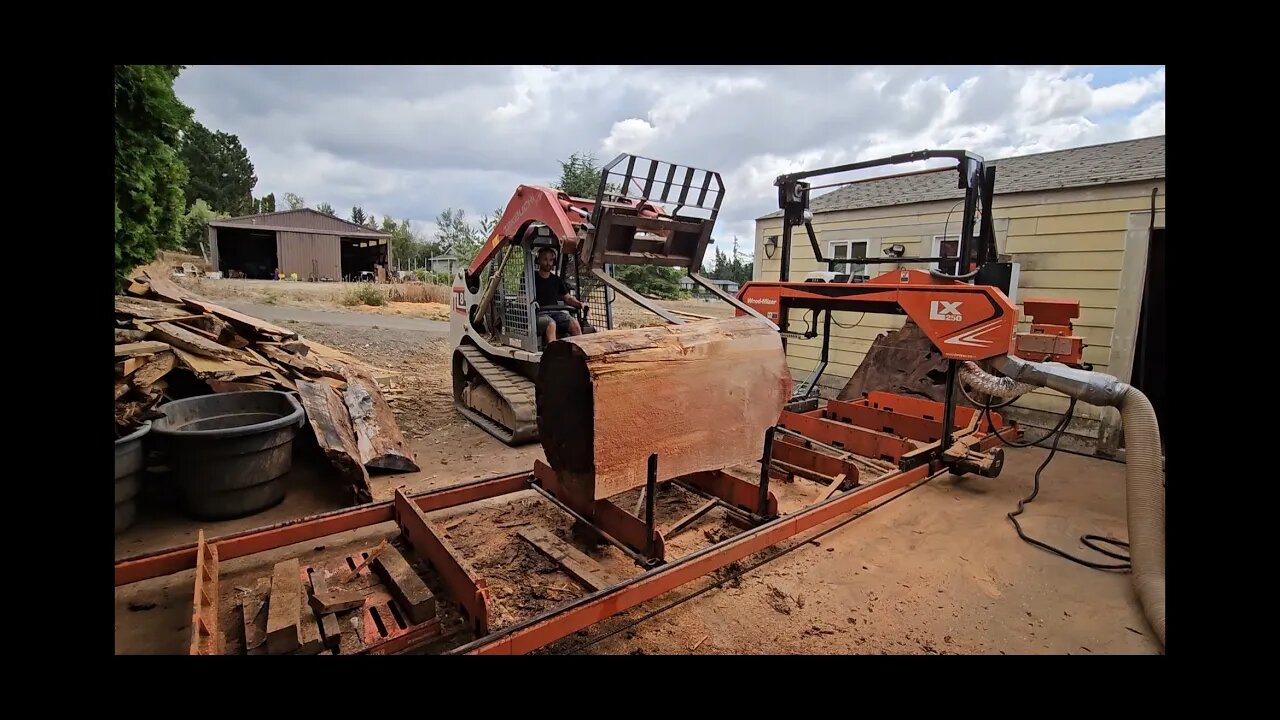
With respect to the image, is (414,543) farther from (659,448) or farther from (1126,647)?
(1126,647)

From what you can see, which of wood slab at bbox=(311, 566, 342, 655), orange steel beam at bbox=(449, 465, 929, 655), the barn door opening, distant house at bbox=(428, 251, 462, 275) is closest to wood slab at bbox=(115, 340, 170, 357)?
wood slab at bbox=(311, 566, 342, 655)

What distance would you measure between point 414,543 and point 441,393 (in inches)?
199

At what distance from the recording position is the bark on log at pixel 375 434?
15.8ft

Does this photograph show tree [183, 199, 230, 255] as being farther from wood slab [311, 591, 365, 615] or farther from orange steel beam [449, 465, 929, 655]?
orange steel beam [449, 465, 929, 655]

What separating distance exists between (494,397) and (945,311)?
4.59m

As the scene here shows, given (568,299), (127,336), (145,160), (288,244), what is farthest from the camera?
(288,244)

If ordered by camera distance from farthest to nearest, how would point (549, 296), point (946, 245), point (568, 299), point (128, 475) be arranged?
1. point (946, 245)
2. point (568, 299)
3. point (549, 296)
4. point (128, 475)

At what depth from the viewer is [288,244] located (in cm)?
2602

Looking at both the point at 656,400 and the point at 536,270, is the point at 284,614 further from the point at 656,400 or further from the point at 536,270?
the point at 536,270

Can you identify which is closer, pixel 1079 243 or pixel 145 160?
pixel 145 160

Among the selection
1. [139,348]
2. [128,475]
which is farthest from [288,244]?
[128,475]

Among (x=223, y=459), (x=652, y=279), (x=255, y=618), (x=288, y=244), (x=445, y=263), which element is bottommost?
(x=255, y=618)

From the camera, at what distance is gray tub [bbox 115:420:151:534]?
11.4 ft

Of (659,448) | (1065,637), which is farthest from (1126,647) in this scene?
(659,448)
